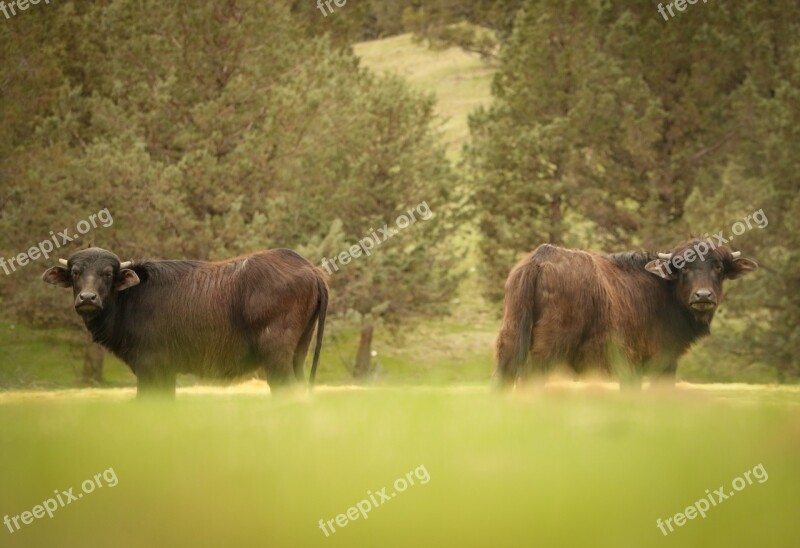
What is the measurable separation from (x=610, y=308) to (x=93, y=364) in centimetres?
2064

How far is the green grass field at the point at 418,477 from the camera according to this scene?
151 inches

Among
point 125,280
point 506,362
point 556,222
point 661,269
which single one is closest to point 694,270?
point 661,269

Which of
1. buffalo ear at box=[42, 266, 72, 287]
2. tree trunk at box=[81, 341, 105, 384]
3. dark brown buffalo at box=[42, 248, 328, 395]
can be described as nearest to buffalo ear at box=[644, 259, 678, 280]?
dark brown buffalo at box=[42, 248, 328, 395]

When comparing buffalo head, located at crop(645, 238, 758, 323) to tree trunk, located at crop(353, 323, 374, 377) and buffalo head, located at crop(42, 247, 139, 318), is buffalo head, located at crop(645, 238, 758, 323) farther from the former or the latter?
tree trunk, located at crop(353, 323, 374, 377)

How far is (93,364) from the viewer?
29.0 m

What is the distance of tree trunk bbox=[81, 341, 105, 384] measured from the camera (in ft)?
93.8

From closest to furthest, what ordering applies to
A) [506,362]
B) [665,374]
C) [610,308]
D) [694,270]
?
1. [506,362]
2. [610,308]
3. [694,270]
4. [665,374]

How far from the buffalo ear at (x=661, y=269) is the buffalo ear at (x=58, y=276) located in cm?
707

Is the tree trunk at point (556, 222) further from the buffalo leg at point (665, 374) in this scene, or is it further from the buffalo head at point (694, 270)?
the buffalo leg at point (665, 374)

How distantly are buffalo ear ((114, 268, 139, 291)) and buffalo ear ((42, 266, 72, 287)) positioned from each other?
0.85 meters

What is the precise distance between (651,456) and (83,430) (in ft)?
8.55

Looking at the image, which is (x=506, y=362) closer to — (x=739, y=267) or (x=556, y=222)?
(x=739, y=267)

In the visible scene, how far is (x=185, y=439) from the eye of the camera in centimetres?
469

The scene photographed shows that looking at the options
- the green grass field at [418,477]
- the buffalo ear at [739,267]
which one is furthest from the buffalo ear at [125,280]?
the buffalo ear at [739,267]
